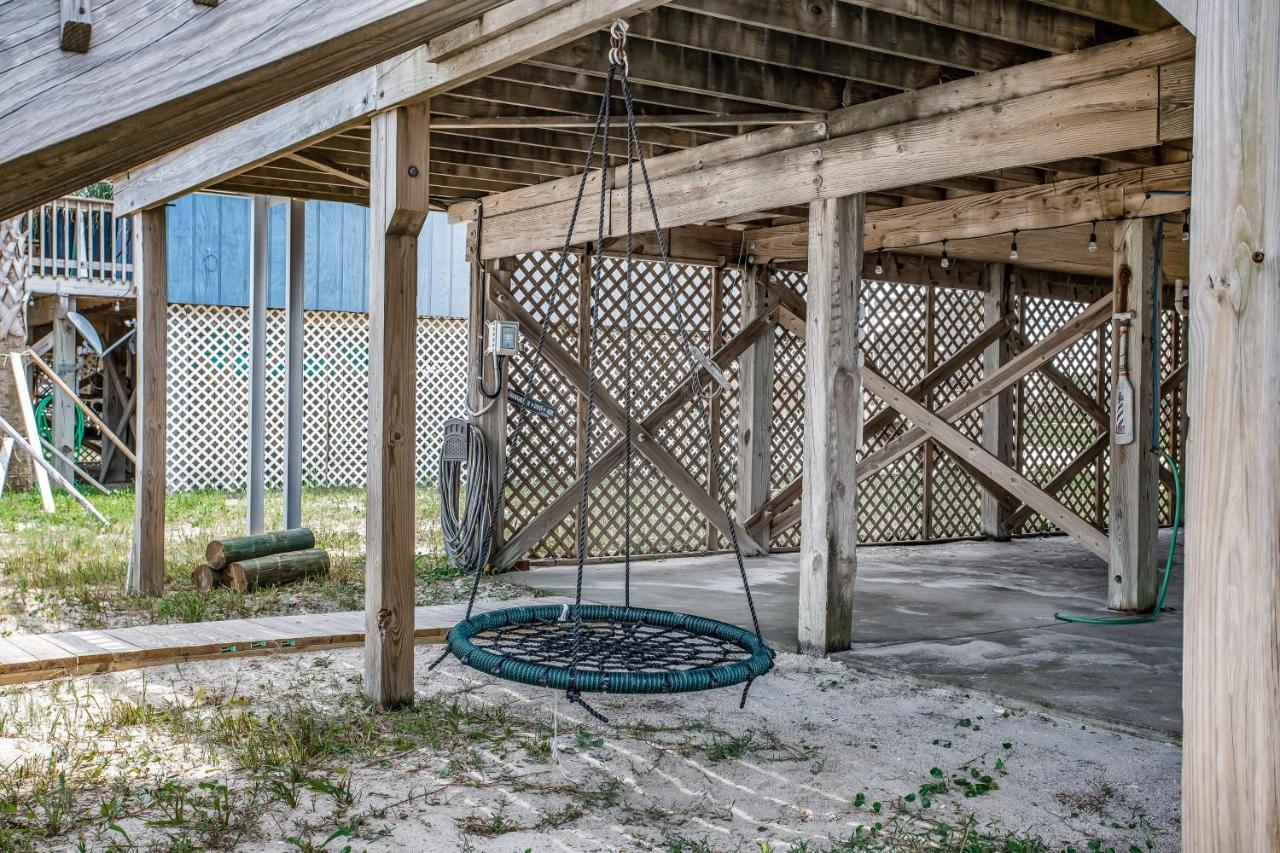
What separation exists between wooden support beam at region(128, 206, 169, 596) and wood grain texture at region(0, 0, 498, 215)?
4.21 metres

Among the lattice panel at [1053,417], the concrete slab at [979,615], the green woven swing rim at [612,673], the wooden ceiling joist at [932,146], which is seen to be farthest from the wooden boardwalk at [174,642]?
the lattice panel at [1053,417]

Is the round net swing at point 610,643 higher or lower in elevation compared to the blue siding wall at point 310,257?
lower

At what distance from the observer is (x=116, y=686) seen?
4.31 m

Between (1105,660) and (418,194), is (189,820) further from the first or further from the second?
(1105,660)

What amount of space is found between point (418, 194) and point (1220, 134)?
272cm

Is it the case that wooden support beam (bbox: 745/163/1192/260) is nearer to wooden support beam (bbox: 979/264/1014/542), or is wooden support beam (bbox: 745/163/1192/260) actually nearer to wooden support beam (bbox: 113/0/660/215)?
wooden support beam (bbox: 979/264/1014/542)

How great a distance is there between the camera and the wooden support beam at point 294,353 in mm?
6863

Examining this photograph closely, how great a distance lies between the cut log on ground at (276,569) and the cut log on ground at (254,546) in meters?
0.04

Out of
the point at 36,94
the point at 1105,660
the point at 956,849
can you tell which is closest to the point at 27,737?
the point at 36,94

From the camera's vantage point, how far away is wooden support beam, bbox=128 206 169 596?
6098 millimetres

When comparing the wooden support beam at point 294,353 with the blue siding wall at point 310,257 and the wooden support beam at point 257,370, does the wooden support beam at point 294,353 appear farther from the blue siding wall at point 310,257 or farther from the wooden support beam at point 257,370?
the blue siding wall at point 310,257

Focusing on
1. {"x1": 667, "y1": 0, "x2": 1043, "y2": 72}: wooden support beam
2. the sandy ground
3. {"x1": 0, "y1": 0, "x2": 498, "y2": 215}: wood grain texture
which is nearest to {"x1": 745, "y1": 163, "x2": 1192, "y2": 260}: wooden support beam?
{"x1": 667, "y1": 0, "x2": 1043, "y2": 72}: wooden support beam

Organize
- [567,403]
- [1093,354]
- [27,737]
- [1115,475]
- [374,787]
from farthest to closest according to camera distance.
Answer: [1093,354], [567,403], [1115,475], [27,737], [374,787]

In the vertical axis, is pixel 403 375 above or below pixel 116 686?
above
